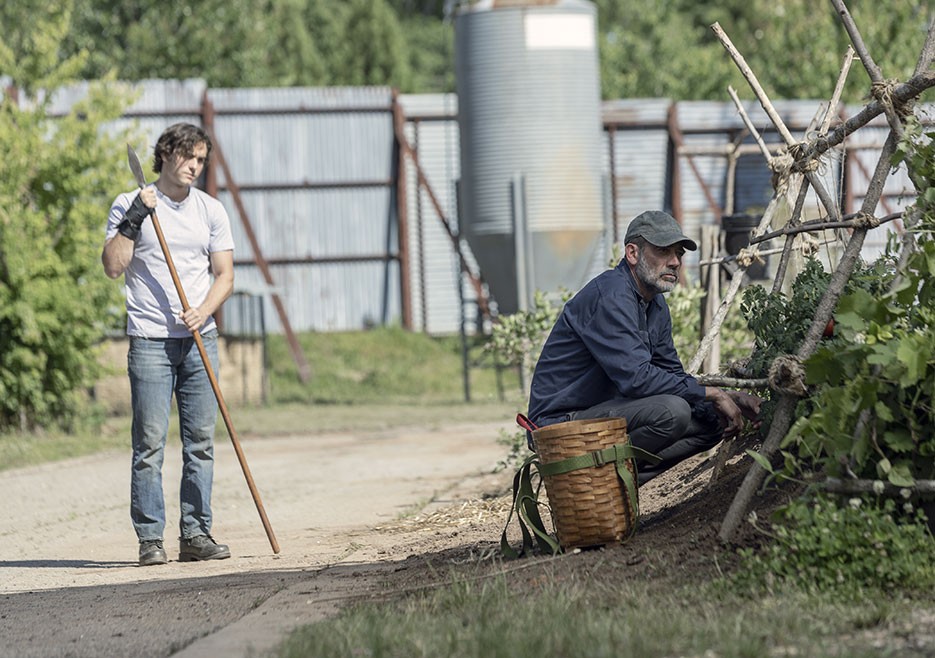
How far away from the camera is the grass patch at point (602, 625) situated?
4074mm

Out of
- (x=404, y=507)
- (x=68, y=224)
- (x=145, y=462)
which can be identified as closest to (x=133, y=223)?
(x=145, y=462)

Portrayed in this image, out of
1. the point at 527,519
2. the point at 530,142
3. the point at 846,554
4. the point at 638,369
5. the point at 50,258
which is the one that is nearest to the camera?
the point at 846,554

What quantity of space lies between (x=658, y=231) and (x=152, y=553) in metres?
2.93

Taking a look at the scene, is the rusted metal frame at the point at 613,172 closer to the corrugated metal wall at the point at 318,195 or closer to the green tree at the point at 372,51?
the corrugated metal wall at the point at 318,195

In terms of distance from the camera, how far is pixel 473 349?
22.5m

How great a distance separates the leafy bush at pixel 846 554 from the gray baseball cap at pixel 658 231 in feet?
4.90

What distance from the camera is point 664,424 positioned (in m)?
5.98

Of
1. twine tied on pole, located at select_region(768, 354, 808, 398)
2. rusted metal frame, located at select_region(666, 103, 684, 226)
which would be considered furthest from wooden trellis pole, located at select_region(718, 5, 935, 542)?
rusted metal frame, located at select_region(666, 103, 684, 226)

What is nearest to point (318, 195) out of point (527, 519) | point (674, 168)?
point (674, 168)

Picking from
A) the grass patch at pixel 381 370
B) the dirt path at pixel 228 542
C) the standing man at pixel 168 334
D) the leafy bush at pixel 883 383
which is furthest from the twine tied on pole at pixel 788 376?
the grass patch at pixel 381 370

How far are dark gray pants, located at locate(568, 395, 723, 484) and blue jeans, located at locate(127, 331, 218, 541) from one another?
6.88 ft

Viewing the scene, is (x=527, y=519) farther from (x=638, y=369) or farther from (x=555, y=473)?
(x=638, y=369)

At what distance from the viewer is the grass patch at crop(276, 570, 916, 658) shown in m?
4.07

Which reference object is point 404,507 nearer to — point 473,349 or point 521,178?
point 521,178
